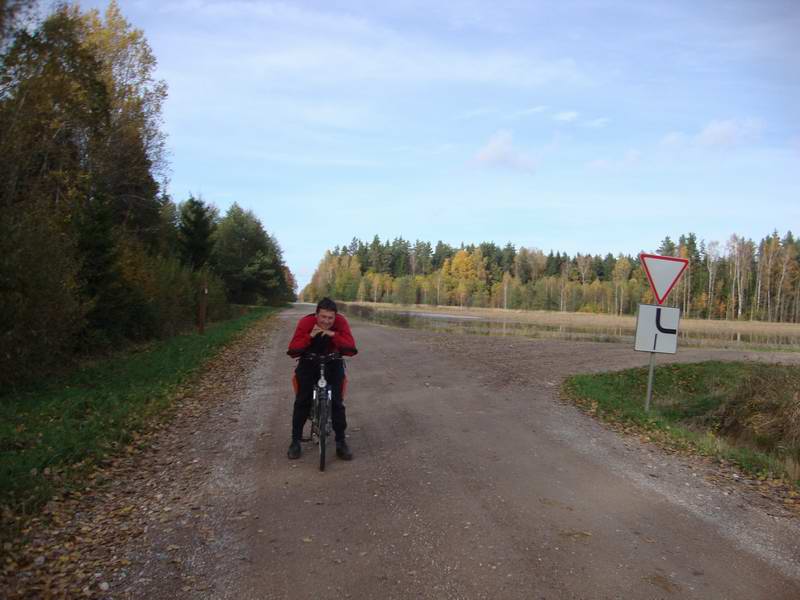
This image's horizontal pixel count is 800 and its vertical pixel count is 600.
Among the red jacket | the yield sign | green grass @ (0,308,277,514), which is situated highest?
the yield sign

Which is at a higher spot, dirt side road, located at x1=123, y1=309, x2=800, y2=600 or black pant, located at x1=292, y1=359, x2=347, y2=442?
black pant, located at x1=292, y1=359, x2=347, y2=442

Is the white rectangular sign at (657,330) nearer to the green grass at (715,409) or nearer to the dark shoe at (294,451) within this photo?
the green grass at (715,409)

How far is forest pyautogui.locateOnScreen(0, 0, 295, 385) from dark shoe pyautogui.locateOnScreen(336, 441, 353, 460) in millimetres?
6600

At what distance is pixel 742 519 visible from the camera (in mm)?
5270

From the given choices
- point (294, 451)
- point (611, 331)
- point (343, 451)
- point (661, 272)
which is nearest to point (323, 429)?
point (343, 451)

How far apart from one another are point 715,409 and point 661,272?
562cm

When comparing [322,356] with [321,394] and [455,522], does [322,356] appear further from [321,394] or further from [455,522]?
[455,522]

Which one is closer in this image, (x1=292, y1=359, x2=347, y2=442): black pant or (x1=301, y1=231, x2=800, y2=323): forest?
(x1=292, y1=359, x2=347, y2=442): black pant

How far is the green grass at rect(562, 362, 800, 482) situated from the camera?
8.30 meters

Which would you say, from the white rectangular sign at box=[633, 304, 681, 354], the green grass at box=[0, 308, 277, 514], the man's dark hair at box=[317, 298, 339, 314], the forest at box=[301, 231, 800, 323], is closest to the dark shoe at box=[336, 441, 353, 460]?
the man's dark hair at box=[317, 298, 339, 314]

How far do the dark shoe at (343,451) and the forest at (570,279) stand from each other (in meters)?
66.3

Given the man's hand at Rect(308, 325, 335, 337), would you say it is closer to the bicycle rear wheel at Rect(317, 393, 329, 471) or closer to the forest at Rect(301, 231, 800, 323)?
the bicycle rear wheel at Rect(317, 393, 329, 471)

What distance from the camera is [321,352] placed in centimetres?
661

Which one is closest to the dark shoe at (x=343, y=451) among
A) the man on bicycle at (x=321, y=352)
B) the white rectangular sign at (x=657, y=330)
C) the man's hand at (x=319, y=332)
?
the man on bicycle at (x=321, y=352)
